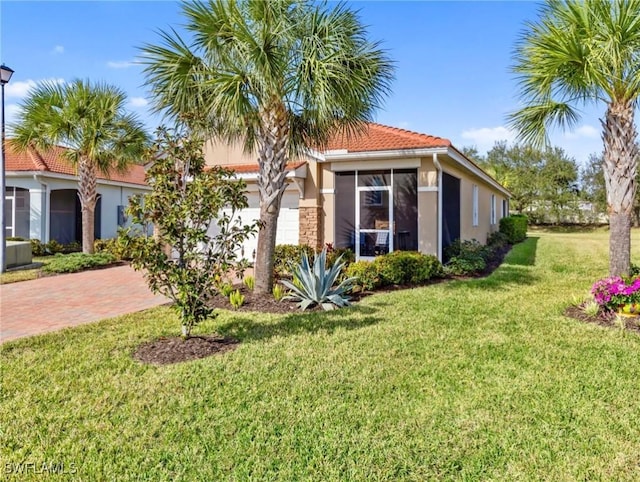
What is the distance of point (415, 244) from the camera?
12883 mm

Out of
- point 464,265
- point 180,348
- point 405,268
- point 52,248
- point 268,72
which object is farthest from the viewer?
point 52,248

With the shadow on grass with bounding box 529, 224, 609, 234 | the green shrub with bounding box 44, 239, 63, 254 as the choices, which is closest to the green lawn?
the green shrub with bounding box 44, 239, 63, 254

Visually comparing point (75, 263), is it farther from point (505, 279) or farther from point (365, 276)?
point (505, 279)

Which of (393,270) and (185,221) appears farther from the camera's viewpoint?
(393,270)

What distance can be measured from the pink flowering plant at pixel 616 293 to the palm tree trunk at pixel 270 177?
6.51 m

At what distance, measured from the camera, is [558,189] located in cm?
4450

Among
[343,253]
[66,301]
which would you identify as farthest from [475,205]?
[66,301]

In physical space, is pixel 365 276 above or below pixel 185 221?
below

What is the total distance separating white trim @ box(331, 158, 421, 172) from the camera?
40.9 ft

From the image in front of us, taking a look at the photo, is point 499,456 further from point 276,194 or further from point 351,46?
point 351,46

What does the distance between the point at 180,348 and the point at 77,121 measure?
40.5 feet

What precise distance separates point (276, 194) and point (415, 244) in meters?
5.71

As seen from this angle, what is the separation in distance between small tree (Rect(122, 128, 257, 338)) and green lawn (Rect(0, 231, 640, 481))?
40.9 inches

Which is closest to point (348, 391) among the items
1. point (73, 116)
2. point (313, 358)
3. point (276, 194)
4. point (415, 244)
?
point (313, 358)
